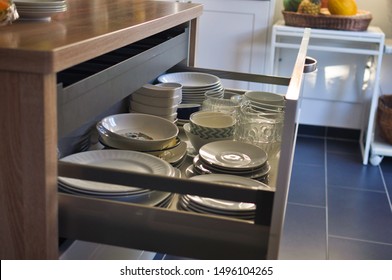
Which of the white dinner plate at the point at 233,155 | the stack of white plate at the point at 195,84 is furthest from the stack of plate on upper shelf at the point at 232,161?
the stack of white plate at the point at 195,84

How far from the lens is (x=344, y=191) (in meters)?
2.79

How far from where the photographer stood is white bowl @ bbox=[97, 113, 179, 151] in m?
1.37

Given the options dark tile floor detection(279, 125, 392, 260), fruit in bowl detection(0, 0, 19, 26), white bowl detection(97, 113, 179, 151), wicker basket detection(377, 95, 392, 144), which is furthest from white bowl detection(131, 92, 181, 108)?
wicker basket detection(377, 95, 392, 144)

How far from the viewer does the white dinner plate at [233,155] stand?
1298 millimetres

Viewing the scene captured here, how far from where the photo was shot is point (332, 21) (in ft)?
10.3

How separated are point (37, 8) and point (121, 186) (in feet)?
1.37

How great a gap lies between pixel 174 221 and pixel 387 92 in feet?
9.41

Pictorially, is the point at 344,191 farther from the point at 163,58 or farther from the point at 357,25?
the point at 163,58

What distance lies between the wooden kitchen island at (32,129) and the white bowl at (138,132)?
351 mm

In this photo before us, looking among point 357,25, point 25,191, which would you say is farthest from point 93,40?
point 357,25

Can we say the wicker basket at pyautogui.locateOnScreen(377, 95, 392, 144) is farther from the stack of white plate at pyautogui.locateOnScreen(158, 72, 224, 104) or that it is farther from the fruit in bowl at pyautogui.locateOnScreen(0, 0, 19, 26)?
the fruit in bowl at pyautogui.locateOnScreen(0, 0, 19, 26)

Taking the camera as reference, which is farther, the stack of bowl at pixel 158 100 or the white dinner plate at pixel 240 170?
the stack of bowl at pixel 158 100

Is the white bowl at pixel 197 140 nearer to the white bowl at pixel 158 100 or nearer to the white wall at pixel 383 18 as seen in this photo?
the white bowl at pixel 158 100

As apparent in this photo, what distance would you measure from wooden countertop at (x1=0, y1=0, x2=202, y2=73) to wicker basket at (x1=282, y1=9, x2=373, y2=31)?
5.33ft
